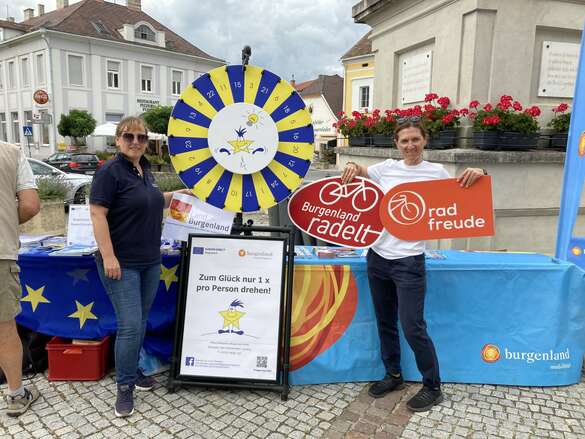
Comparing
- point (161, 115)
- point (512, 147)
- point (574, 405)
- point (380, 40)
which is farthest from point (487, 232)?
point (161, 115)

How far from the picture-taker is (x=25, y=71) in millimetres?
33031

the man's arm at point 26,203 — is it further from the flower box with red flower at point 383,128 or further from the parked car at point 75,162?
the parked car at point 75,162

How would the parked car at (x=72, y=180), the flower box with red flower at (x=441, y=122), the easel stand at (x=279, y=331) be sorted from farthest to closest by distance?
the parked car at (x=72, y=180) → the flower box with red flower at (x=441, y=122) → the easel stand at (x=279, y=331)

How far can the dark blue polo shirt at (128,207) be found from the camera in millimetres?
2447

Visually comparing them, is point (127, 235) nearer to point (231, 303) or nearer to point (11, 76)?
point (231, 303)

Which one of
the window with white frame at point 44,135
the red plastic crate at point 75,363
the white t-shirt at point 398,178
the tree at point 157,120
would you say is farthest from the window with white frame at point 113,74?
the white t-shirt at point 398,178

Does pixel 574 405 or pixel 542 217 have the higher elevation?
pixel 542 217

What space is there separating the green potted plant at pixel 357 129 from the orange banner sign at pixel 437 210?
3364 millimetres

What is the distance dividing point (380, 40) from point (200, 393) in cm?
522

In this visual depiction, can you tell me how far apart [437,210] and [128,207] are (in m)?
1.83

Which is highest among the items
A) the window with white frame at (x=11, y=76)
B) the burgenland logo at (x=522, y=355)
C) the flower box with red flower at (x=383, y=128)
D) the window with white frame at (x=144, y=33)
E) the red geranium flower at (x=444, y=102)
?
the window with white frame at (x=144, y=33)

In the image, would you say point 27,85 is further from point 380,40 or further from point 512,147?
point 512,147

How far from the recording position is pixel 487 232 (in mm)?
2680

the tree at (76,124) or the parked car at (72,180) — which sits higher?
the tree at (76,124)
